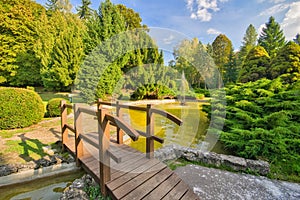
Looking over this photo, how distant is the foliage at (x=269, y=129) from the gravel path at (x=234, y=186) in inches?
22.1

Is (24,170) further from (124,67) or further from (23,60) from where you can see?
(23,60)

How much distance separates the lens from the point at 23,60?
12602mm

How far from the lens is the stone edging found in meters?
2.74

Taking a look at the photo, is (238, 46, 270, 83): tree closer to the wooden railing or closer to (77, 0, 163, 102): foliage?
(77, 0, 163, 102): foliage

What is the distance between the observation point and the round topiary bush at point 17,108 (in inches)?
172

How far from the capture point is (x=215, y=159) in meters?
2.99

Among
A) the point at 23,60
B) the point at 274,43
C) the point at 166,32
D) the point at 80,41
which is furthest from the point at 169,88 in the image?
the point at 274,43

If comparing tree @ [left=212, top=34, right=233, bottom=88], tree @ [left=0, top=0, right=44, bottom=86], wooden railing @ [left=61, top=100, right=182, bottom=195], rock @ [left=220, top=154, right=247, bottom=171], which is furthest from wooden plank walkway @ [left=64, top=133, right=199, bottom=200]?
tree @ [left=212, top=34, right=233, bottom=88]

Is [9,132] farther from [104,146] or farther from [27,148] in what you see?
[104,146]

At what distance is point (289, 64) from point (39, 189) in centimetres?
1183

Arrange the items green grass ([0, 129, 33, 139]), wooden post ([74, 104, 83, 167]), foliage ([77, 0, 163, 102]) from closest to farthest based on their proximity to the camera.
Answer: wooden post ([74, 104, 83, 167])
green grass ([0, 129, 33, 139])
foliage ([77, 0, 163, 102])

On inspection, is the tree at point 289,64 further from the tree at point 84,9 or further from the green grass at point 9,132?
the tree at point 84,9

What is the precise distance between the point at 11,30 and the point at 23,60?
2.38 meters

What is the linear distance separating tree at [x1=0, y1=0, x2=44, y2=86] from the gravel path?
50.9 ft
